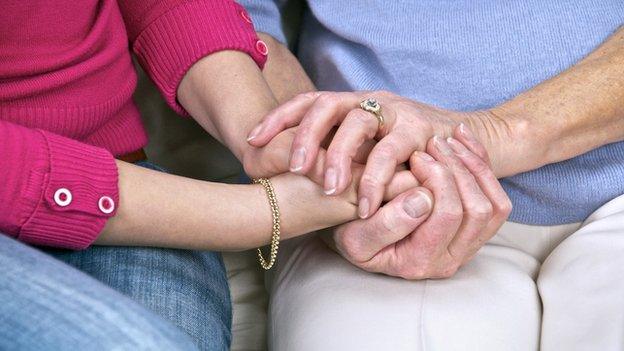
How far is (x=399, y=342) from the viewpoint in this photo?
3.50 ft

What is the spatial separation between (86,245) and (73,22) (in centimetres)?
28

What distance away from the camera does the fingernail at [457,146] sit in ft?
3.70

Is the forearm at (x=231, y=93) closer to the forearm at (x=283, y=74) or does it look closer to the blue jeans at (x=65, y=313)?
the forearm at (x=283, y=74)

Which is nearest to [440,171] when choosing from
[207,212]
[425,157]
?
[425,157]

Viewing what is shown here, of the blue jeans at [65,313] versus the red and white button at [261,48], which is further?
the red and white button at [261,48]

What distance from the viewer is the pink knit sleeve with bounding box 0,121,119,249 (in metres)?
0.91

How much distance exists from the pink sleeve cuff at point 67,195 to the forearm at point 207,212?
0.03m

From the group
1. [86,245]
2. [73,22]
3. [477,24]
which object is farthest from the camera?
[477,24]

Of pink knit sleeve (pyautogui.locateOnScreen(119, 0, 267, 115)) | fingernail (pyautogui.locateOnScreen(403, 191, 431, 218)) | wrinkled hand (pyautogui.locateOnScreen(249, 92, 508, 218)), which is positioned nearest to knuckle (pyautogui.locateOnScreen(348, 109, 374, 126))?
wrinkled hand (pyautogui.locateOnScreen(249, 92, 508, 218))

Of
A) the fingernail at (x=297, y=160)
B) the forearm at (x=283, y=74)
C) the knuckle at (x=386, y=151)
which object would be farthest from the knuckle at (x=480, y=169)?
the forearm at (x=283, y=74)

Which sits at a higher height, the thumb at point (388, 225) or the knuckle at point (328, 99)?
the knuckle at point (328, 99)

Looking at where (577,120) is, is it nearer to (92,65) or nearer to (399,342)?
(399,342)

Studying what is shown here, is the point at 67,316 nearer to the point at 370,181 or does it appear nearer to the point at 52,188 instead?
the point at 52,188

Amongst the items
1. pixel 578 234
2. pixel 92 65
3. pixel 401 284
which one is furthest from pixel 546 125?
pixel 92 65
